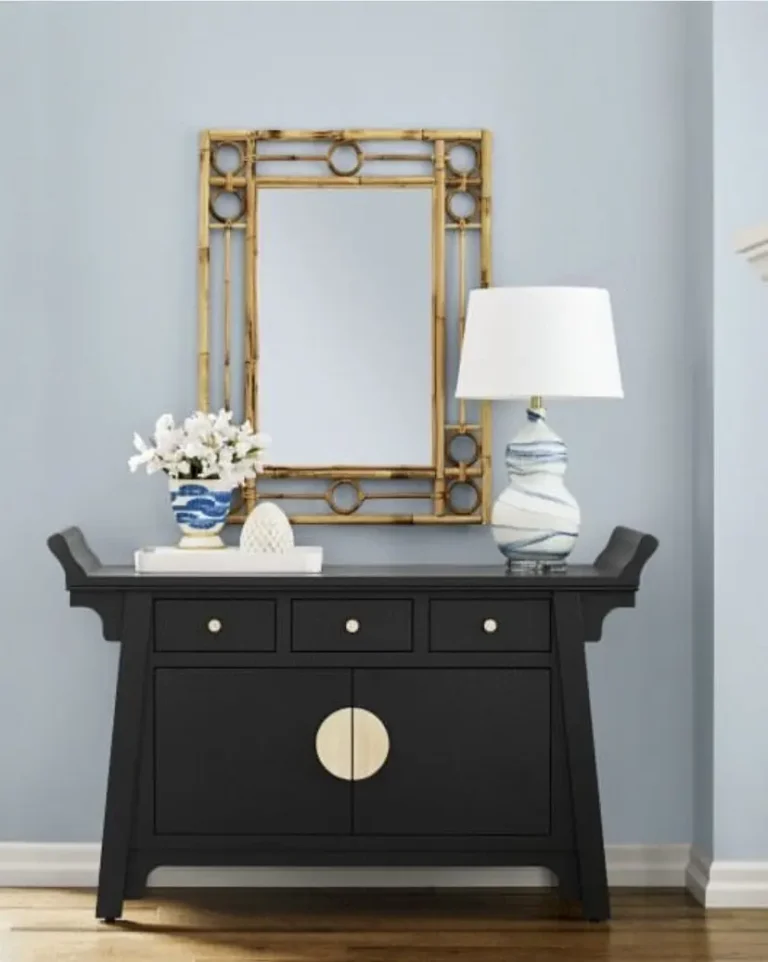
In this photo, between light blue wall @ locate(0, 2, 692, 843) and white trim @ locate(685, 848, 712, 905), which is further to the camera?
light blue wall @ locate(0, 2, 692, 843)

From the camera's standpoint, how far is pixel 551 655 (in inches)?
141

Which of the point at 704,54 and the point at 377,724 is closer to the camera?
the point at 377,724

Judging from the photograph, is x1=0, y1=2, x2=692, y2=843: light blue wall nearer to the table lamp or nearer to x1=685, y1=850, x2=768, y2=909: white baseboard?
x1=685, y1=850, x2=768, y2=909: white baseboard

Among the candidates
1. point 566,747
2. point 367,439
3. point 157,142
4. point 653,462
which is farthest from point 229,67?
point 566,747

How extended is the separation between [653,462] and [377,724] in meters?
1.03

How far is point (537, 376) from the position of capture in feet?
11.7

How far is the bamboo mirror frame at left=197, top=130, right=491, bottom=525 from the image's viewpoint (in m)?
3.97

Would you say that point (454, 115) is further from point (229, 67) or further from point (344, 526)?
point (344, 526)

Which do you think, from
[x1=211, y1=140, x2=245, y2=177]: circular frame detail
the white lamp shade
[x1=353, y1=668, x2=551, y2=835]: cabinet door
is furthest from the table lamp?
[x1=211, y1=140, x2=245, y2=177]: circular frame detail

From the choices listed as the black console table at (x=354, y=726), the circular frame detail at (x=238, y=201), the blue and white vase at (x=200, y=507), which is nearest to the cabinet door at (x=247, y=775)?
the black console table at (x=354, y=726)

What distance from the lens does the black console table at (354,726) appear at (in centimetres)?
356

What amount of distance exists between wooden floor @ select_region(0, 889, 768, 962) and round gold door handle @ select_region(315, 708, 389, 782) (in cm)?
37

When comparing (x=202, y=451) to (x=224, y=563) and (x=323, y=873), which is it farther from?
(x=323, y=873)

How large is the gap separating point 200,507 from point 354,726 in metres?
0.65
